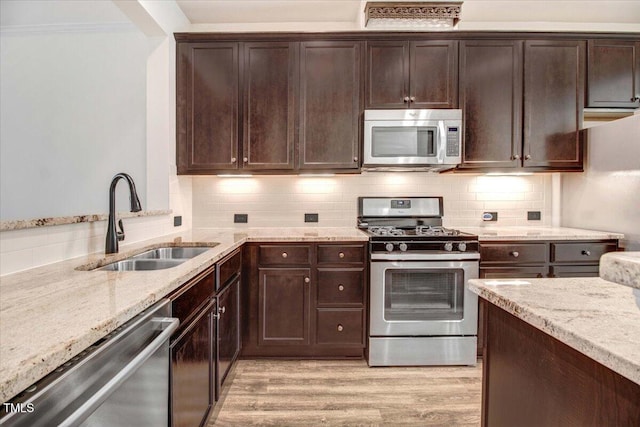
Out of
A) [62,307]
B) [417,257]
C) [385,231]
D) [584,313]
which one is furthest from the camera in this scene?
[385,231]

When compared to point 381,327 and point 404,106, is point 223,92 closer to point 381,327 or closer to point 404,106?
point 404,106

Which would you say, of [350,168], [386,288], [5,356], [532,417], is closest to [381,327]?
[386,288]

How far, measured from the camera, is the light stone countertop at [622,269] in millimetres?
565

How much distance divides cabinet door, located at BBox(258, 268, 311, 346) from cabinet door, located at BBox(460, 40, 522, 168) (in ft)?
5.46

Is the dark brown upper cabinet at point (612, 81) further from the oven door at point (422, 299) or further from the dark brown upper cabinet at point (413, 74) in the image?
the oven door at point (422, 299)

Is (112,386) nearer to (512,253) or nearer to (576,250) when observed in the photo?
(512,253)

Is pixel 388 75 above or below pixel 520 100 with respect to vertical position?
above

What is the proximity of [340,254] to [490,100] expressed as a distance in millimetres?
1770

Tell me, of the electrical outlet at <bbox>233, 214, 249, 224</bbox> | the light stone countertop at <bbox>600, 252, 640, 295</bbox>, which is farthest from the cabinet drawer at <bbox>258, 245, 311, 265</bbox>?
the light stone countertop at <bbox>600, 252, 640, 295</bbox>

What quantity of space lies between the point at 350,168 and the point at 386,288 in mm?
993

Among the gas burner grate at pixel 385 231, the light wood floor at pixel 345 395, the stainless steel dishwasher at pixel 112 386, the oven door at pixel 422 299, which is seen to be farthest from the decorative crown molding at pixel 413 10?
the light wood floor at pixel 345 395

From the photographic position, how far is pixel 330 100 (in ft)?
9.04

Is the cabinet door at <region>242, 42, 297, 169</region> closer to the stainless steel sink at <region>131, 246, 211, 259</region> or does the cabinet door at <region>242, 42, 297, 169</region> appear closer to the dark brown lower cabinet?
the stainless steel sink at <region>131, 246, 211, 259</region>

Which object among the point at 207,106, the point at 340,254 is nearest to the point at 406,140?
the point at 340,254
